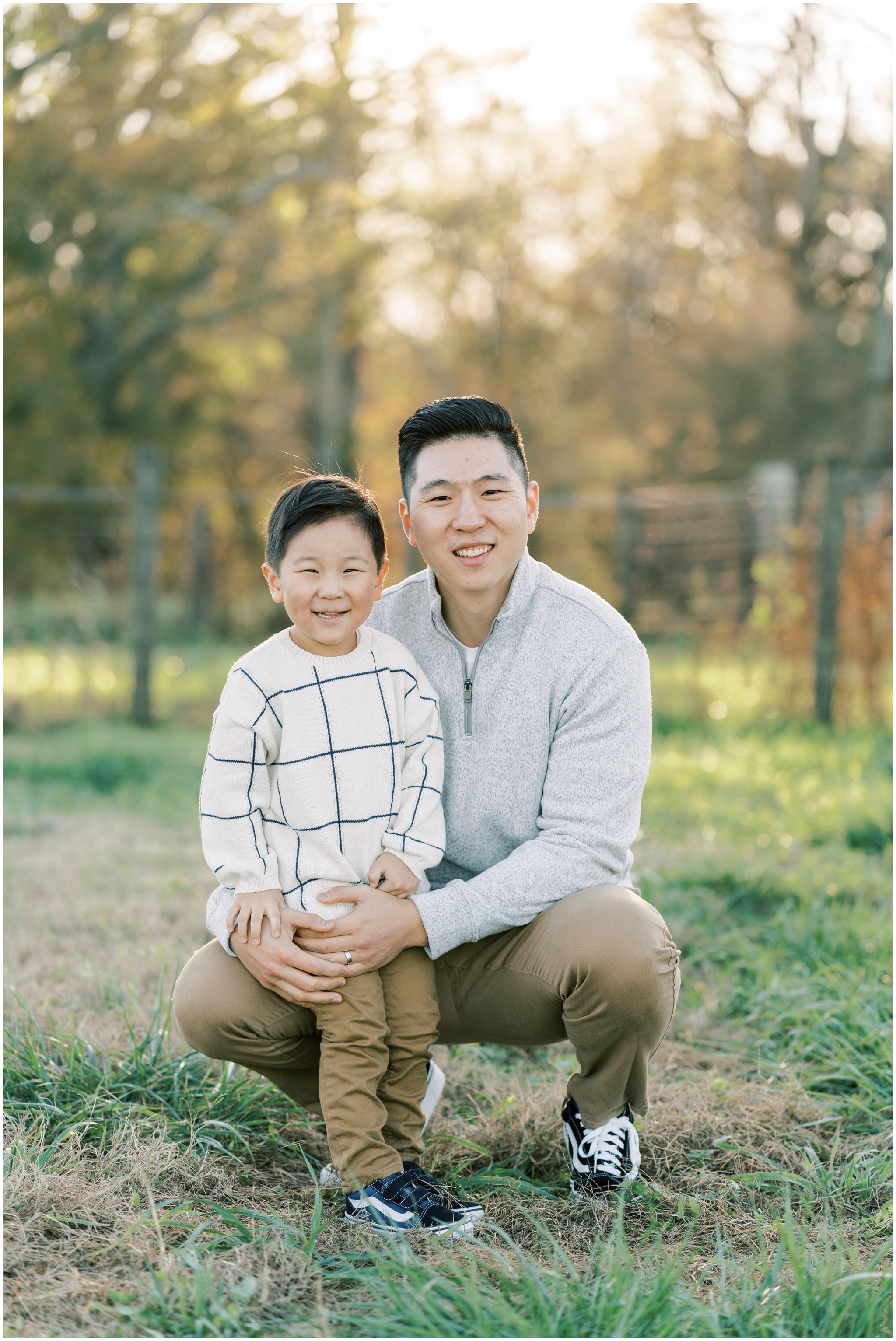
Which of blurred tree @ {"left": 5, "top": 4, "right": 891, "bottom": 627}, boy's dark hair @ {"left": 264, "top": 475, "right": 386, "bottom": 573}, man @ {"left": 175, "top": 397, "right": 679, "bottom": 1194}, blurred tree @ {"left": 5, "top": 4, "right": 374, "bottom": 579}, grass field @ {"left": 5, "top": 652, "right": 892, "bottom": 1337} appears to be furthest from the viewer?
blurred tree @ {"left": 5, "top": 4, "right": 891, "bottom": 627}

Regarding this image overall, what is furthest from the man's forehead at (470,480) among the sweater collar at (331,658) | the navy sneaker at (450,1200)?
the navy sneaker at (450,1200)

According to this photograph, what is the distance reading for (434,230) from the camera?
13.7m

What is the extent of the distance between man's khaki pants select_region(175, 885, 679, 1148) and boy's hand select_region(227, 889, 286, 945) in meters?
0.12

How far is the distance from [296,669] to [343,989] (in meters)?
0.59

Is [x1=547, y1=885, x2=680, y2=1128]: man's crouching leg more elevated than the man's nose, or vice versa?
the man's nose

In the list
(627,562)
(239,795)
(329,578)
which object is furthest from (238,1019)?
(627,562)

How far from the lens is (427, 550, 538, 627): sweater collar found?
2.33 meters

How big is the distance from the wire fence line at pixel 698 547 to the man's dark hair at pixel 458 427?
116 centimetres

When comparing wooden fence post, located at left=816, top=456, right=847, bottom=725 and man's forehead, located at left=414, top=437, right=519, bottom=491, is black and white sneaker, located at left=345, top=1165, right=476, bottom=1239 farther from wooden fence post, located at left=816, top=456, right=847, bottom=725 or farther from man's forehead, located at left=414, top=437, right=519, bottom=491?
wooden fence post, located at left=816, top=456, right=847, bottom=725

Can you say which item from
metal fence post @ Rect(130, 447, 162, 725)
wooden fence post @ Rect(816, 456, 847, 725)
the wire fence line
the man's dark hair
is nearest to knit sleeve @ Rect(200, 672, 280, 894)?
the man's dark hair

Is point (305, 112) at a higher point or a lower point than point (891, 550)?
higher

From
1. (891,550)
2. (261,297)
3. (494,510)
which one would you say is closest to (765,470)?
(261,297)

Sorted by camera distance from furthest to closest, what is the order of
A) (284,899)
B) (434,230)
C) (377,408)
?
1. (377,408)
2. (434,230)
3. (284,899)

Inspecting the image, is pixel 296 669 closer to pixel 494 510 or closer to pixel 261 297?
pixel 494 510
